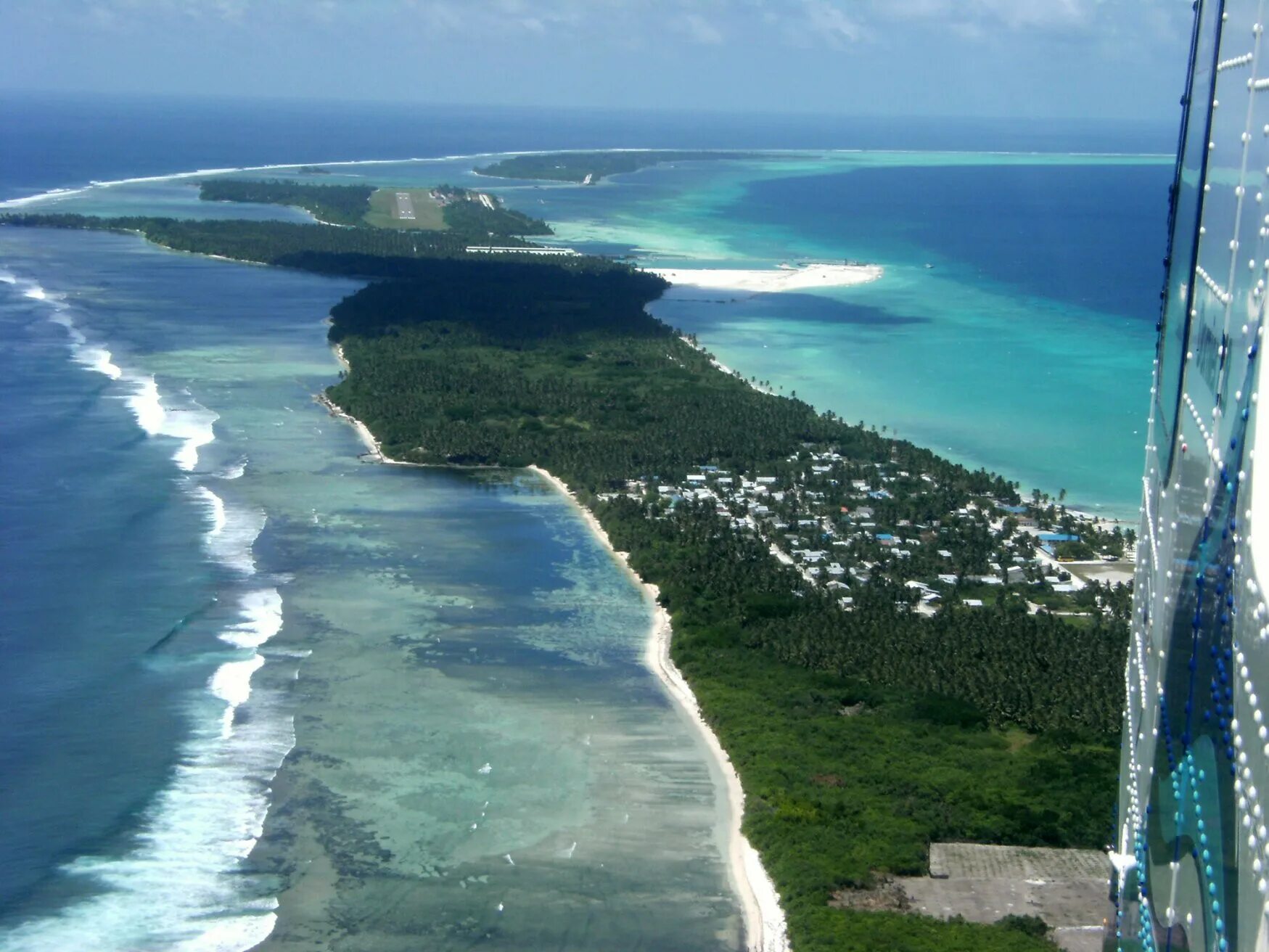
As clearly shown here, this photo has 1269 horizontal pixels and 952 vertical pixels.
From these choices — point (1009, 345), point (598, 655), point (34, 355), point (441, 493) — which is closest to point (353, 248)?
point (34, 355)

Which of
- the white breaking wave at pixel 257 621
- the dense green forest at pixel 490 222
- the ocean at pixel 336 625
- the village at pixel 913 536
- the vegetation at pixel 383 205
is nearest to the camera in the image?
the ocean at pixel 336 625

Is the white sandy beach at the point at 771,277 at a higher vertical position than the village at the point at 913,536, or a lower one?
higher

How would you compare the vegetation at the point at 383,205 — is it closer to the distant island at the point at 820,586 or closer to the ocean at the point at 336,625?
the ocean at the point at 336,625

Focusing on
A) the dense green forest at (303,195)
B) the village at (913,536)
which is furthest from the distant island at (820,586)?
the dense green forest at (303,195)

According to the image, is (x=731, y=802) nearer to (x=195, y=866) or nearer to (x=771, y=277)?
(x=195, y=866)

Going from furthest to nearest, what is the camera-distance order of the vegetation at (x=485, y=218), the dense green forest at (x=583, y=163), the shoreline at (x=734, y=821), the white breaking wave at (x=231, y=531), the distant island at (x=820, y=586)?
the dense green forest at (x=583, y=163)
the vegetation at (x=485, y=218)
the white breaking wave at (x=231, y=531)
the distant island at (x=820, y=586)
the shoreline at (x=734, y=821)

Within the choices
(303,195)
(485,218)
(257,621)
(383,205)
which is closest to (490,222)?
(485,218)

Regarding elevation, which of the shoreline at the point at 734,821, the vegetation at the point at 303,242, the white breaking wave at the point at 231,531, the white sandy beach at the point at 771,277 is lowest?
the shoreline at the point at 734,821
